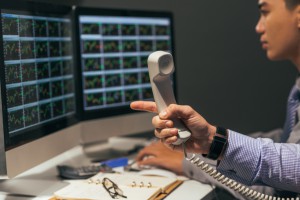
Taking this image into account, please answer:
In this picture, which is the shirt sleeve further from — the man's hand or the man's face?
the man's face

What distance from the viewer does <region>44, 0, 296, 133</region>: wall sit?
243cm

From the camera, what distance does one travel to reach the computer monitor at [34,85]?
1290mm

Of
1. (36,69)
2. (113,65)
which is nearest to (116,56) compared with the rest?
(113,65)

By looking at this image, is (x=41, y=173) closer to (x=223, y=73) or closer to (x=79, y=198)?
(x=79, y=198)

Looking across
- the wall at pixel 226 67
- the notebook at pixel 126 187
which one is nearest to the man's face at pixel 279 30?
the notebook at pixel 126 187

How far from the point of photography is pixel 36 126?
4.75 ft

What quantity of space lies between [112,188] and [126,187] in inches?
1.7

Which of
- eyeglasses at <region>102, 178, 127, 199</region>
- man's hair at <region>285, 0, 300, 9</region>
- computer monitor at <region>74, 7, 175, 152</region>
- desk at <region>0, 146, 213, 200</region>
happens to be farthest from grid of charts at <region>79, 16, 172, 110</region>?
man's hair at <region>285, 0, 300, 9</region>

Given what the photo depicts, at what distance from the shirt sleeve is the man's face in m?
0.45

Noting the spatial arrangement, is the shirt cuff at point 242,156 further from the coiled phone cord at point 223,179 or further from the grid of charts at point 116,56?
the grid of charts at point 116,56

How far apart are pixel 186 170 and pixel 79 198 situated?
419 millimetres

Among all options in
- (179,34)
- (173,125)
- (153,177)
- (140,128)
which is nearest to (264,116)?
(179,34)

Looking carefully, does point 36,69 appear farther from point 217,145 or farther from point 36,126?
point 217,145

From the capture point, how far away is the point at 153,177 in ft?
4.89
